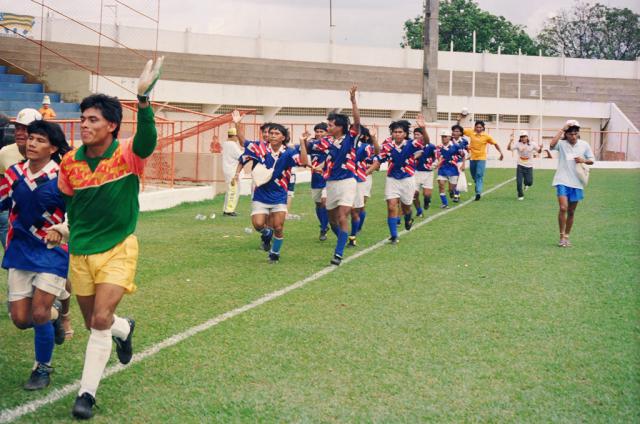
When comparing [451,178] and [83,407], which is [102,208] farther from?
[451,178]

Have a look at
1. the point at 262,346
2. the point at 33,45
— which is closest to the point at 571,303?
the point at 262,346

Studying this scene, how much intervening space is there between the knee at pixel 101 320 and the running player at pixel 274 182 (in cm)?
635

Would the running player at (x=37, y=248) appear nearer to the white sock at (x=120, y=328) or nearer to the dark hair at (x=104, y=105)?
the white sock at (x=120, y=328)

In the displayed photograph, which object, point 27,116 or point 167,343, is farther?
point 167,343

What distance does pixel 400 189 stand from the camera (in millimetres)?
14531

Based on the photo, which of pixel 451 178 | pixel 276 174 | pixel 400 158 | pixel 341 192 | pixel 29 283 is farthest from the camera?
pixel 451 178

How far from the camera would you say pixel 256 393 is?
5.85 metres

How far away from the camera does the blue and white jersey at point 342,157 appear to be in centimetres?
1208

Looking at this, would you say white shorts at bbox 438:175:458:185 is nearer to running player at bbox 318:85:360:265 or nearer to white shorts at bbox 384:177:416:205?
white shorts at bbox 384:177:416:205

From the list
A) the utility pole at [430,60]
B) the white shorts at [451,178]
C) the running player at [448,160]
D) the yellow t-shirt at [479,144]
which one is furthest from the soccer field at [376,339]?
the utility pole at [430,60]

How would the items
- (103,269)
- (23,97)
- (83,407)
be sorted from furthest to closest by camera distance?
(23,97) < (103,269) < (83,407)

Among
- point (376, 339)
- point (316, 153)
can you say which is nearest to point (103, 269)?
point (376, 339)

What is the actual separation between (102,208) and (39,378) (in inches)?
50.3

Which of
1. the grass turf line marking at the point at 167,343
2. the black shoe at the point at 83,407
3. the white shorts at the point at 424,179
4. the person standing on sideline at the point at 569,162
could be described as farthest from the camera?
the white shorts at the point at 424,179
